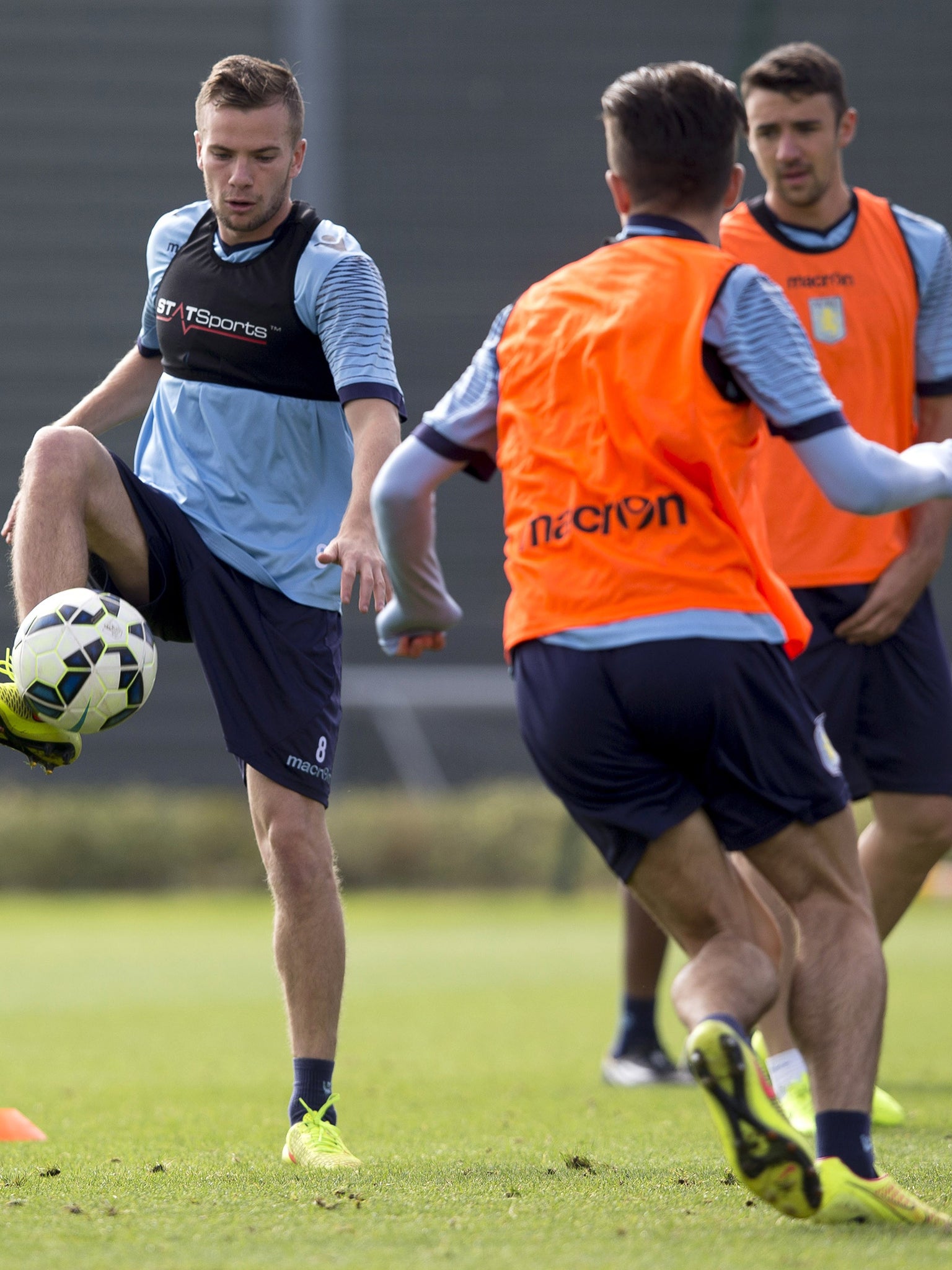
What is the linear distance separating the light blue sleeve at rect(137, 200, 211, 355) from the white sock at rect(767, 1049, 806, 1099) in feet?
8.86

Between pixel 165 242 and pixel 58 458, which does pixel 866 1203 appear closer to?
pixel 58 458

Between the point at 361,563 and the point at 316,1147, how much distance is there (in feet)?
4.48

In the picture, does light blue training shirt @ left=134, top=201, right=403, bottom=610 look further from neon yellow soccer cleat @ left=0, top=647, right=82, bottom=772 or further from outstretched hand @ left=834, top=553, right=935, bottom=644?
outstretched hand @ left=834, top=553, right=935, bottom=644

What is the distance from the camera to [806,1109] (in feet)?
15.6

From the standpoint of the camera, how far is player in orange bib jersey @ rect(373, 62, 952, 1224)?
121 inches

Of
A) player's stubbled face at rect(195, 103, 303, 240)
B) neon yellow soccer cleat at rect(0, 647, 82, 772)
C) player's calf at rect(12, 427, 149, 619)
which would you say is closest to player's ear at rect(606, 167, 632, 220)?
player's stubbled face at rect(195, 103, 303, 240)

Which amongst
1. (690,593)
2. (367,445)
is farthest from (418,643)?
(367,445)

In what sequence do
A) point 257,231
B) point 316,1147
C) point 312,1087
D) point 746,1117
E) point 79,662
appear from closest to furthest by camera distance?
point 746,1117, point 79,662, point 316,1147, point 312,1087, point 257,231

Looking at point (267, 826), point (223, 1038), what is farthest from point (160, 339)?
point (223, 1038)

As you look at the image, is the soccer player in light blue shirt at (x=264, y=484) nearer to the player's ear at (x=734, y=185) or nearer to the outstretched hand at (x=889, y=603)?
the player's ear at (x=734, y=185)

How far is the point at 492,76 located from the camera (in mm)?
22375

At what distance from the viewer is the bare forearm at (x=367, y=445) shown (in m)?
4.07

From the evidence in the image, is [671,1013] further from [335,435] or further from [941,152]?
[941,152]

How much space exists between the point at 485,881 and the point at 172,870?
3165 mm
